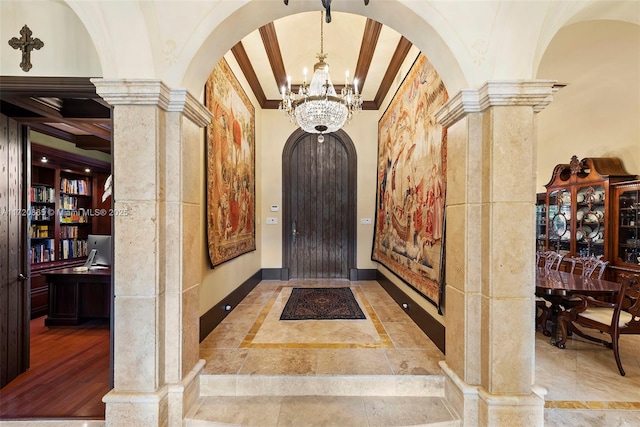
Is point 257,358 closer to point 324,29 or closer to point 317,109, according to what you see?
point 317,109

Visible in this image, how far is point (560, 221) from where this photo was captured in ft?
16.3

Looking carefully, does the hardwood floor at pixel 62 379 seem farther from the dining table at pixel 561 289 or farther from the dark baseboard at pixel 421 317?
the dining table at pixel 561 289

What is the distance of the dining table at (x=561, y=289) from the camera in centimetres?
270

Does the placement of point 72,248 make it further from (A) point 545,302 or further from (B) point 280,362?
(A) point 545,302

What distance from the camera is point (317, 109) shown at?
9.71 ft

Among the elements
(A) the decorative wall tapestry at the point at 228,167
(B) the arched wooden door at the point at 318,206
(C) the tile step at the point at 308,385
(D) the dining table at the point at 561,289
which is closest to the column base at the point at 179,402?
(C) the tile step at the point at 308,385

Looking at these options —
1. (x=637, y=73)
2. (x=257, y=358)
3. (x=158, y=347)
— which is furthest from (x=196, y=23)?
(x=637, y=73)

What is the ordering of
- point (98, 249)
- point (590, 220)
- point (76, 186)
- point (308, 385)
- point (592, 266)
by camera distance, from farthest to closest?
point (76, 186) < point (590, 220) < point (98, 249) < point (592, 266) < point (308, 385)

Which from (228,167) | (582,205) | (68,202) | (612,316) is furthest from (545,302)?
(68,202)

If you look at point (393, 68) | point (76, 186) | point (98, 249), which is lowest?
point (98, 249)

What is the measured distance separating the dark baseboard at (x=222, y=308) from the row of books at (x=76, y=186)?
11.8ft

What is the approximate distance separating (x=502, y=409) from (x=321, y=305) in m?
2.30

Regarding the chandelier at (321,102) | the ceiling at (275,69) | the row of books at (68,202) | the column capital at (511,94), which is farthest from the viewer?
the row of books at (68,202)

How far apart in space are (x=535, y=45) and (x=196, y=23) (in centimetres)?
199
